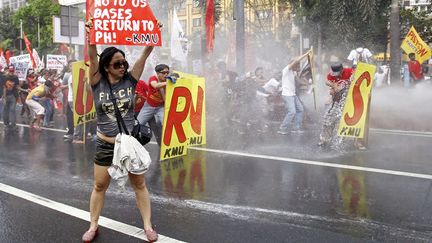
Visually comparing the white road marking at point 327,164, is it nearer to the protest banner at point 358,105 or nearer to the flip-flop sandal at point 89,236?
the protest banner at point 358,105

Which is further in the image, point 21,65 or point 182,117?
point 21,65

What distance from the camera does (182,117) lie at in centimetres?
756

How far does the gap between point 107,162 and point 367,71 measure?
5.57 m

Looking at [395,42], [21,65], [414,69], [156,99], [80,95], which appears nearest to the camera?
[156,99]

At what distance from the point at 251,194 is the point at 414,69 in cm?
1280

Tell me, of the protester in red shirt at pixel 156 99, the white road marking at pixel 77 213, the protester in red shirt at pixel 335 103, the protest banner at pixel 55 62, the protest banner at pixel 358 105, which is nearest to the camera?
the white road marking at pixel 77 213

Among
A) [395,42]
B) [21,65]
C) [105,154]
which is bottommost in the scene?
[105,154]

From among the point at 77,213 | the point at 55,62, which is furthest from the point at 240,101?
the point at 55,62

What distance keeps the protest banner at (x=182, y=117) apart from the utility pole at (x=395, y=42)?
879 centimetres

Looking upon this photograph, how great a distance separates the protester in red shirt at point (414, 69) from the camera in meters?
16.2

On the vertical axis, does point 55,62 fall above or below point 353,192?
above

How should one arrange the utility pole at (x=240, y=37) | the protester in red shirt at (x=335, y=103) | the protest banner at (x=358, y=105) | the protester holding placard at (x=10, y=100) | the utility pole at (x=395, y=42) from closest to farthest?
the protest banner at (x=358, y=105)
the protester in red shirt at (x=335, y=103)
the protester holding placard at (x=10, y=100)
the utility pole at (x=240, y=37)
the utility pole at (x=395, y=42)

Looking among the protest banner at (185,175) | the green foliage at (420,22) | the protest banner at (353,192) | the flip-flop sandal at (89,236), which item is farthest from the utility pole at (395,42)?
the green foliage at (420,22)

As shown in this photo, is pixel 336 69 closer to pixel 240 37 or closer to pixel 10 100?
pixel 240 37
